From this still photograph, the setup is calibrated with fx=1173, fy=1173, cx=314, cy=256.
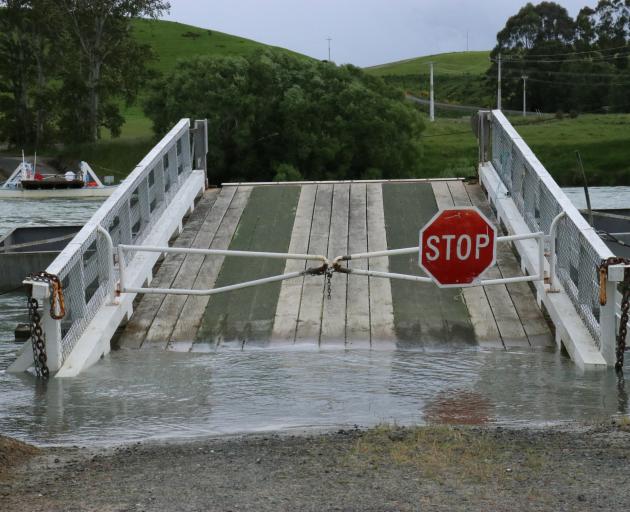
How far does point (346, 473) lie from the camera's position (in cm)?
633

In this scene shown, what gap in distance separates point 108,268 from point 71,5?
228 feet

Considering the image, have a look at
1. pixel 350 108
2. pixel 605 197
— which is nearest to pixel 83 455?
pixel 605 197

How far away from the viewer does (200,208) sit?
15.1 meters

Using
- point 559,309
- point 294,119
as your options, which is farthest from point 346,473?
point 294,119

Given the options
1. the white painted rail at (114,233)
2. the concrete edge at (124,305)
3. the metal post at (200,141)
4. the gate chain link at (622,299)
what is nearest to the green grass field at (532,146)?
the metal post at (200,141)

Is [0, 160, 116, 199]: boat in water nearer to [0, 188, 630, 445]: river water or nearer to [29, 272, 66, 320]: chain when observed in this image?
[0, 188, 630, 445]: river water

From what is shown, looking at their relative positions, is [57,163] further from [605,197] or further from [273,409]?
[273,409]

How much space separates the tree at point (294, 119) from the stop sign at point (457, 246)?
161 ft

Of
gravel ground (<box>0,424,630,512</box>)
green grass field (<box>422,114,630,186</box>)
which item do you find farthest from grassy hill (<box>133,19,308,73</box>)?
gravel ground (<box>0,424,630,512</box>)

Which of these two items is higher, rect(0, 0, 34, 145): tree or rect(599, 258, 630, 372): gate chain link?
rect(0, 0, 34, 145): tree

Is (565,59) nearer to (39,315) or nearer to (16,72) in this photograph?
(16,72)

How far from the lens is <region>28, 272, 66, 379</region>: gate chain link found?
9.45m

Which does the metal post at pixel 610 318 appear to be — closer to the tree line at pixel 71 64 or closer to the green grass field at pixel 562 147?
the green grass field at pixel 562 147

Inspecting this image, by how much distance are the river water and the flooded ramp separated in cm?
41
